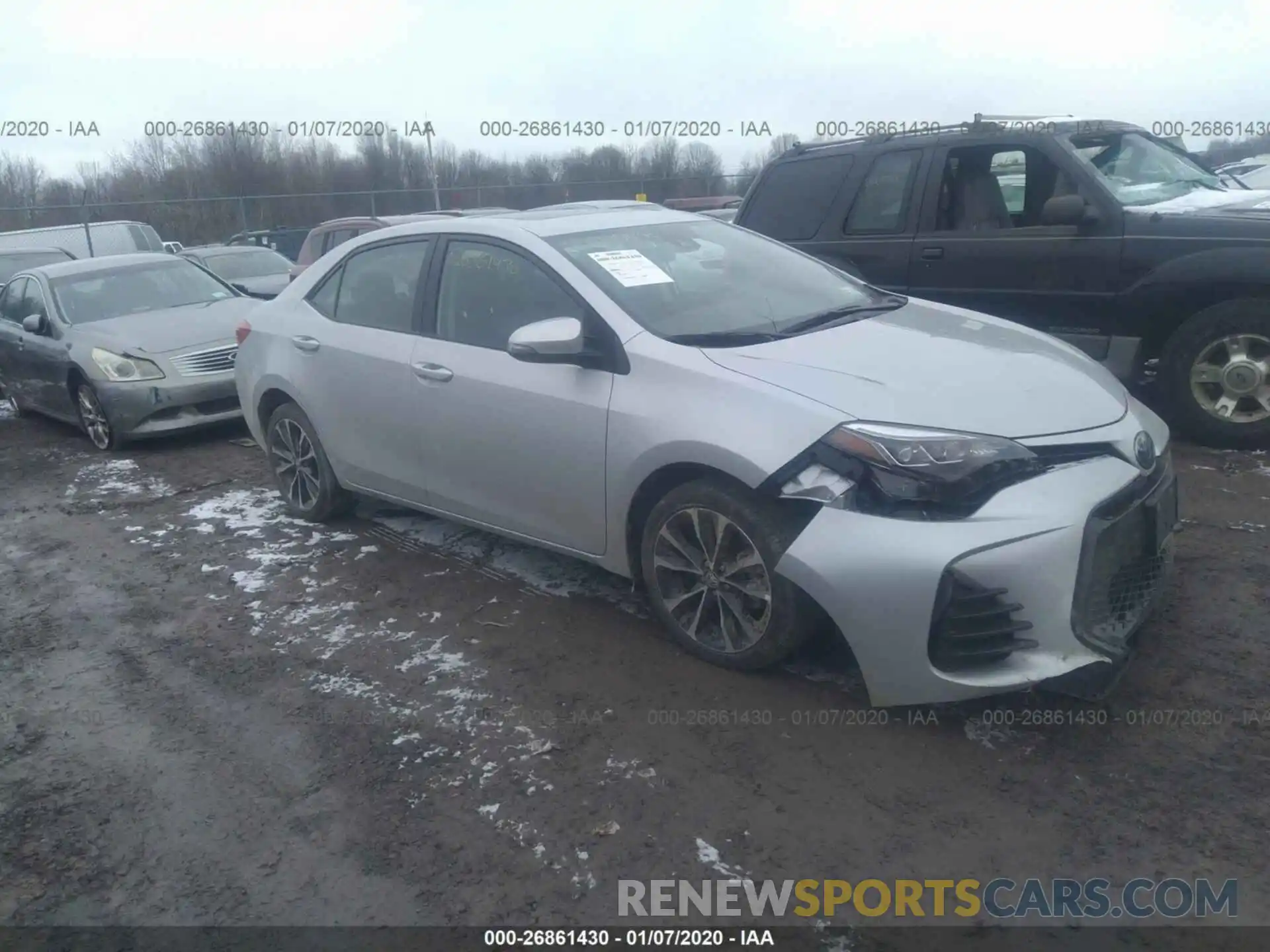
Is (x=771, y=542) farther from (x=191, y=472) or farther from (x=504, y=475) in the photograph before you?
(x=191, y=472)

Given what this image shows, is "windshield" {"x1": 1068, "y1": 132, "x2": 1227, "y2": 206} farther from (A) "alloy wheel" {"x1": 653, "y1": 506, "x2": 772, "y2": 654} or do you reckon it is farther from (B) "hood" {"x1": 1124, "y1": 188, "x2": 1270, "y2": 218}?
(A) "alloy wheel" {"x1": 653, "y1": 506, "x2": 772, "y2": 654}

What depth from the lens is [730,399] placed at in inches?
138

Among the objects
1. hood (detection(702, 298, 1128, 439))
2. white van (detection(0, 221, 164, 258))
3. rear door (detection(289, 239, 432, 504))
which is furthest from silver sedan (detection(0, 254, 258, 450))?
white van (detection(0, 221, 164, 258))

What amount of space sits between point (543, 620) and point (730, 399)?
1391mm

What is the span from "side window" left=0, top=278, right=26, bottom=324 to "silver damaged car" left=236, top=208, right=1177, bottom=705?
568cm

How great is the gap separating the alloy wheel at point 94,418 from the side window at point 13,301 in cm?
160

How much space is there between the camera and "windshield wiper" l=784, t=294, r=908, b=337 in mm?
4070

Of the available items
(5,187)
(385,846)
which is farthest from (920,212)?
(5,187)

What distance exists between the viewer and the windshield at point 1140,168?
609cm

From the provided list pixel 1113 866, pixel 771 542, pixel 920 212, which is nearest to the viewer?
pixel 1113 866

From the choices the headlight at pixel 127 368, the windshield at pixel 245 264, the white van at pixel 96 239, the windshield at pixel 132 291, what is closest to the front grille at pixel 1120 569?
the headlight at pixel 127 368

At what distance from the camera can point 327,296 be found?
5441mm

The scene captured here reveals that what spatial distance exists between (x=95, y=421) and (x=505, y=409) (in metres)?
5.58

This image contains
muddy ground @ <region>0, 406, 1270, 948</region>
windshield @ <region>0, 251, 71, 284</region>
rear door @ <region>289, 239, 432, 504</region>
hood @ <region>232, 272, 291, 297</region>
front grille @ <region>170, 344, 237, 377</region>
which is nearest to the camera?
muddy ground @ <region>0, 406, 1270, 948</region>
